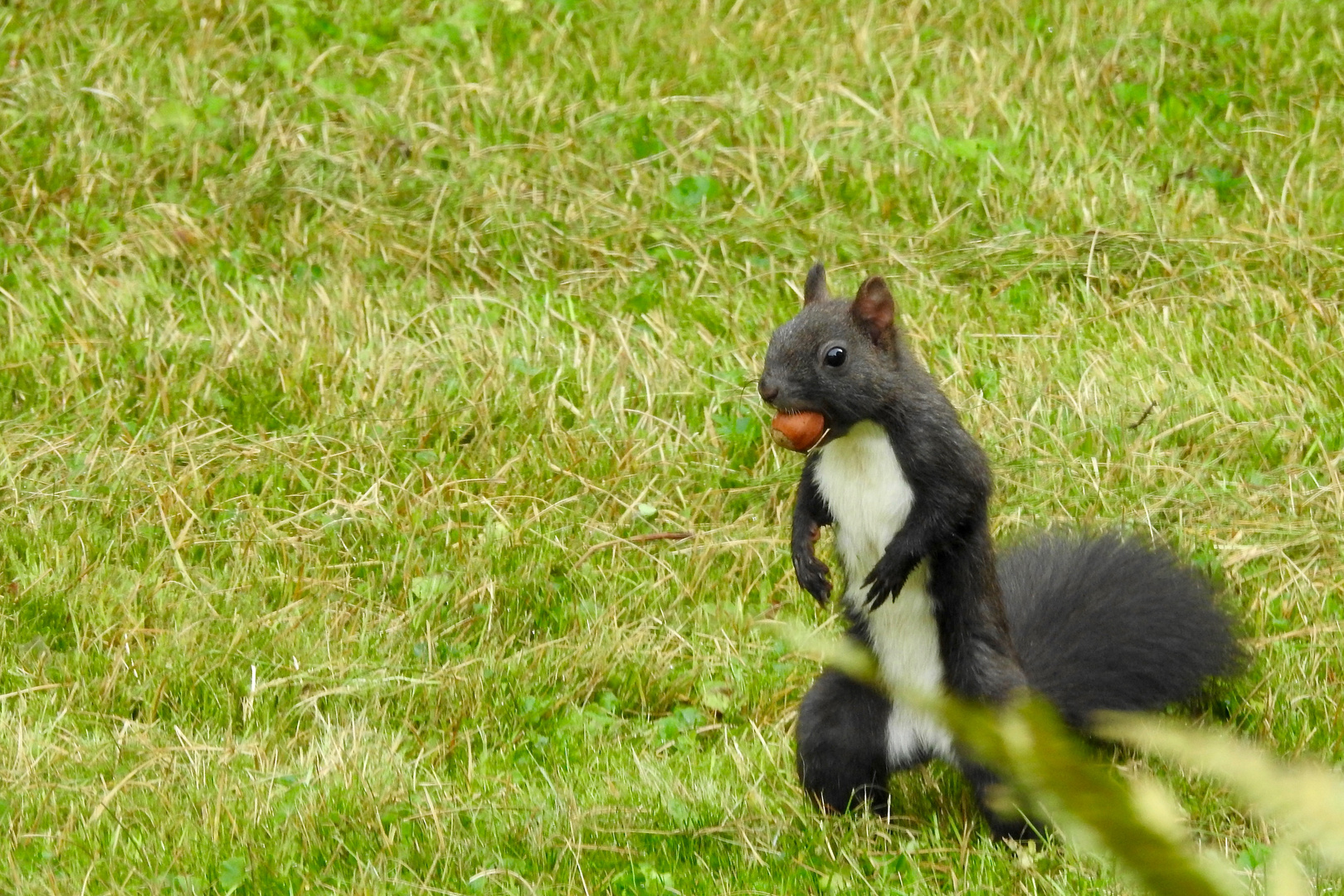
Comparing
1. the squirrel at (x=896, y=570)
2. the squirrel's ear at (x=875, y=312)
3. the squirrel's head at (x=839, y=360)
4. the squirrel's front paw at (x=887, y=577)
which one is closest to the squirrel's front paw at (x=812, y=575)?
the squirrel at (x=896, y=570)

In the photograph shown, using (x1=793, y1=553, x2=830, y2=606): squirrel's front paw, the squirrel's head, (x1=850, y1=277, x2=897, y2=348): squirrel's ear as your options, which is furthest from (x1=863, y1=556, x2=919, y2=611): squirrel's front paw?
(x1=850, y1=277, x2=897, y2=348): squirrel's ear

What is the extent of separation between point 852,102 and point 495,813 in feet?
12.1

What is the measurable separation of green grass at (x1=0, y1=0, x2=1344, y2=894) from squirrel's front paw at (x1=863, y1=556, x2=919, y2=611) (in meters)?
0.45

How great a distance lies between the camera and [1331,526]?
4031 millimetres

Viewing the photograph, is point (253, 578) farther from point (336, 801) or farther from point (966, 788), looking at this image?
point (966, 788)

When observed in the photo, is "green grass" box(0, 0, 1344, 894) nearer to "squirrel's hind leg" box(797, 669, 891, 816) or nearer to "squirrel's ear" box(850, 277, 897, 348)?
"squirrel's hind leg" box(797, 669, 891, 816)

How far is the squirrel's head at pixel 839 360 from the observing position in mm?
2824

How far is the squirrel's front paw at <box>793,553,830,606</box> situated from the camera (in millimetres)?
2928

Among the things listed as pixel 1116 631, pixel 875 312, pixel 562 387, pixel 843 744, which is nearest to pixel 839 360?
pixel 875 312

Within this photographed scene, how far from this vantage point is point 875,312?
2898 millimetres

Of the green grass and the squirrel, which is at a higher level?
the squirrel

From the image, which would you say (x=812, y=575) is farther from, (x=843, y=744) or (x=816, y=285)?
(x=816, y=285)

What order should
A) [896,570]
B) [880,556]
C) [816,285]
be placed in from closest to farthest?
[896,570] → [880,556] → [816,285]

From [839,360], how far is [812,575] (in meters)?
0.38
